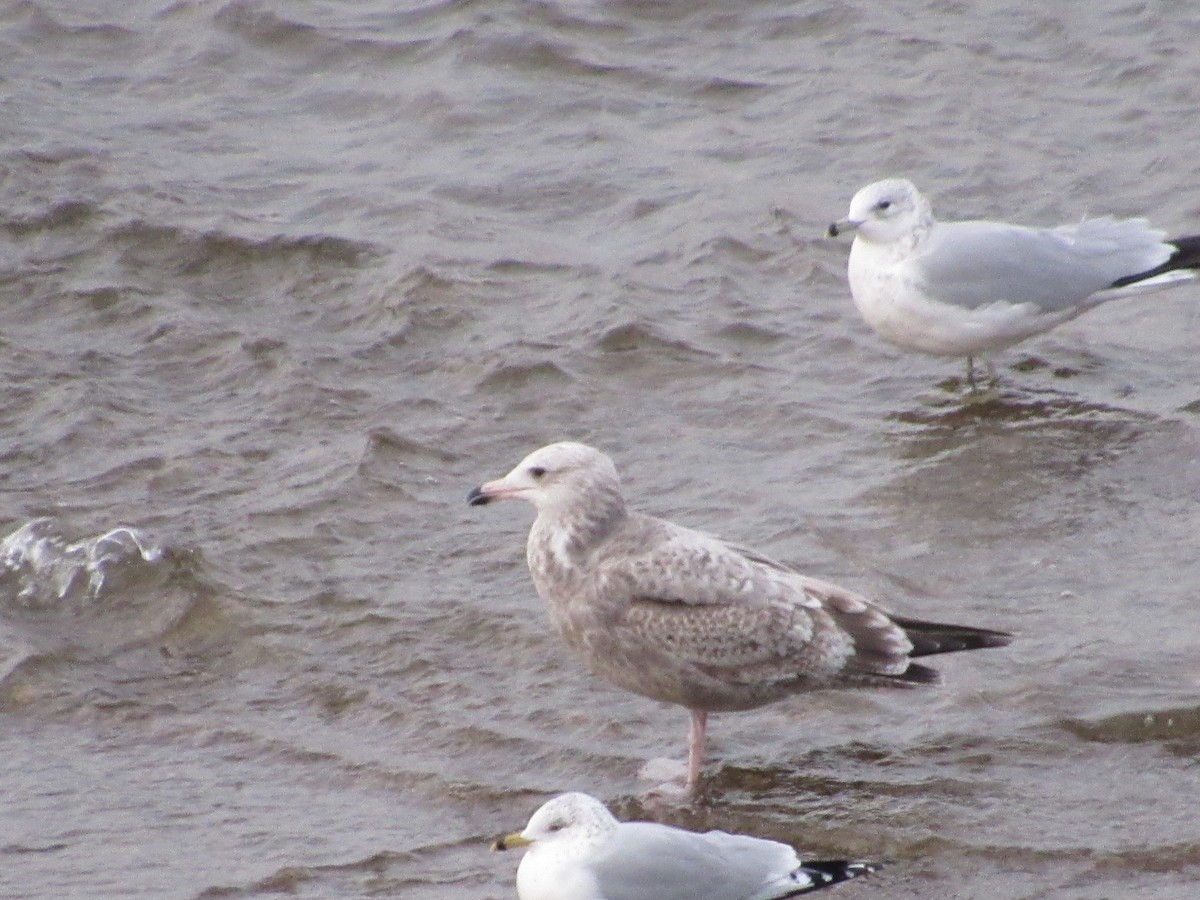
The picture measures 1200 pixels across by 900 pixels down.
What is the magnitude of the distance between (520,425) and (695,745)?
303cm

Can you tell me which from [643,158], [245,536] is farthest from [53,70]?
[245,536]

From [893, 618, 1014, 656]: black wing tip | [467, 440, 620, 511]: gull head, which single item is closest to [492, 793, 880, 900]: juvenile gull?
[893, 618, 1014, 656]: black wing tip

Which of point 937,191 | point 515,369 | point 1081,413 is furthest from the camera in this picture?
point 937,191

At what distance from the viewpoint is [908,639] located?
249 inches

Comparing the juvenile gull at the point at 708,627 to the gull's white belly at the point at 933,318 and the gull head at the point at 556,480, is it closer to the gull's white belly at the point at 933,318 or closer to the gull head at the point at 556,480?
the gull head at the point at 556,480

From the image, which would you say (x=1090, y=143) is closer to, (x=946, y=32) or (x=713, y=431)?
(x=946, y=32)

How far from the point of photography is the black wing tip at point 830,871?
530cm

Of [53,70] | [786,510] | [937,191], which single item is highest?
[53,70]

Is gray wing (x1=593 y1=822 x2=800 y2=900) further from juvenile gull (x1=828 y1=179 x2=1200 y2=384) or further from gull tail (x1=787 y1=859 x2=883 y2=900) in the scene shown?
juvenile gull (x1=828 y1=179 x2=1200 y2=384)

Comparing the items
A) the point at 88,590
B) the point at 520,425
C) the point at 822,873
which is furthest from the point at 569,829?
the point at 520,425

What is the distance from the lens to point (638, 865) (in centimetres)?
525

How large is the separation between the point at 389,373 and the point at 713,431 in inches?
68.2

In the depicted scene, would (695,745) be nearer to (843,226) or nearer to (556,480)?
(556,480)

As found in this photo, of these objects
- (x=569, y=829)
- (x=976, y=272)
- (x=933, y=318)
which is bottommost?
(x=569, y=829)
